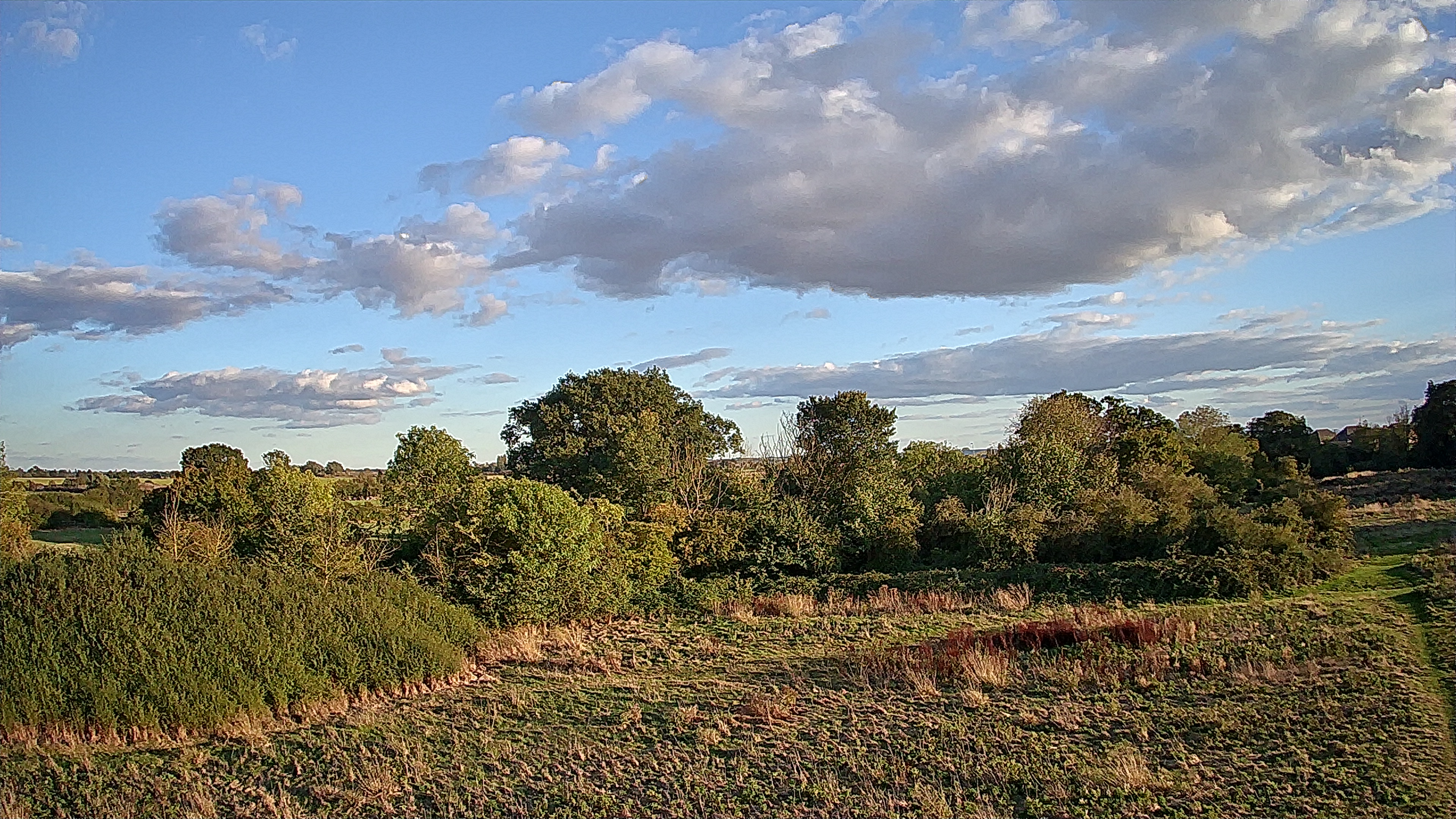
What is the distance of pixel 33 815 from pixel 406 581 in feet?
29.3

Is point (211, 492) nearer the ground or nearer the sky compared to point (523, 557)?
nearer the sky

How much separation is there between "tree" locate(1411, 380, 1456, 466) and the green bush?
51.4 metres

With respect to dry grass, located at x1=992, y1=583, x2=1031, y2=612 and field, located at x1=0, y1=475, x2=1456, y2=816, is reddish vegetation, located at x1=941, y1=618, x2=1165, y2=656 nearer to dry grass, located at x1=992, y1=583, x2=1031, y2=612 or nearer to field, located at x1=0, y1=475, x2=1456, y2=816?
field, located at x1=0, y1=475, x2=1456, y2=816

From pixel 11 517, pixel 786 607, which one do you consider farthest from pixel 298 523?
pixel 786 607

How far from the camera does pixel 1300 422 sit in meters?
52.0

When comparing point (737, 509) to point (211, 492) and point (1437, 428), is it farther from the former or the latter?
point (1437, 428)

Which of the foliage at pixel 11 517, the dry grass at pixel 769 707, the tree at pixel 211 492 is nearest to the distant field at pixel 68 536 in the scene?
the tree at pixel 211 492

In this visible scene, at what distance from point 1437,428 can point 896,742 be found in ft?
165

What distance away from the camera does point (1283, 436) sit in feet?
168

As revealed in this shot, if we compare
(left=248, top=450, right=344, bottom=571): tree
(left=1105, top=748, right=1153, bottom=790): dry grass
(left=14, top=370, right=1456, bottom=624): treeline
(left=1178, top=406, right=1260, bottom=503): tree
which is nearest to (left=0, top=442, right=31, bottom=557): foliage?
(left=14, top=370, right=1456, bottom=624): treeline

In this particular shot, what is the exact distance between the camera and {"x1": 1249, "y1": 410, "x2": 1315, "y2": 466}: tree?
50250 mm

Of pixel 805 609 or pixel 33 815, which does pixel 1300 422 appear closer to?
pixel 805 609

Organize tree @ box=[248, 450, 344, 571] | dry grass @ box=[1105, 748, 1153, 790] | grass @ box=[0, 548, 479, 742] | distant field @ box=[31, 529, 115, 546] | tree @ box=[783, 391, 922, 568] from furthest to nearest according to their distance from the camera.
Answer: distant field @ box=[31, 529, 115, 546]
tree @ box=[783, 391, 922, 568]
tree @ box=[248, 450, 344, 571]
grass @ box=[0, 548, 479, 742]
dry grass @ box=[1105, 748, 1153, 790]

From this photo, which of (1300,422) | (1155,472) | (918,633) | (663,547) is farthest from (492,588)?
(1300,422)
